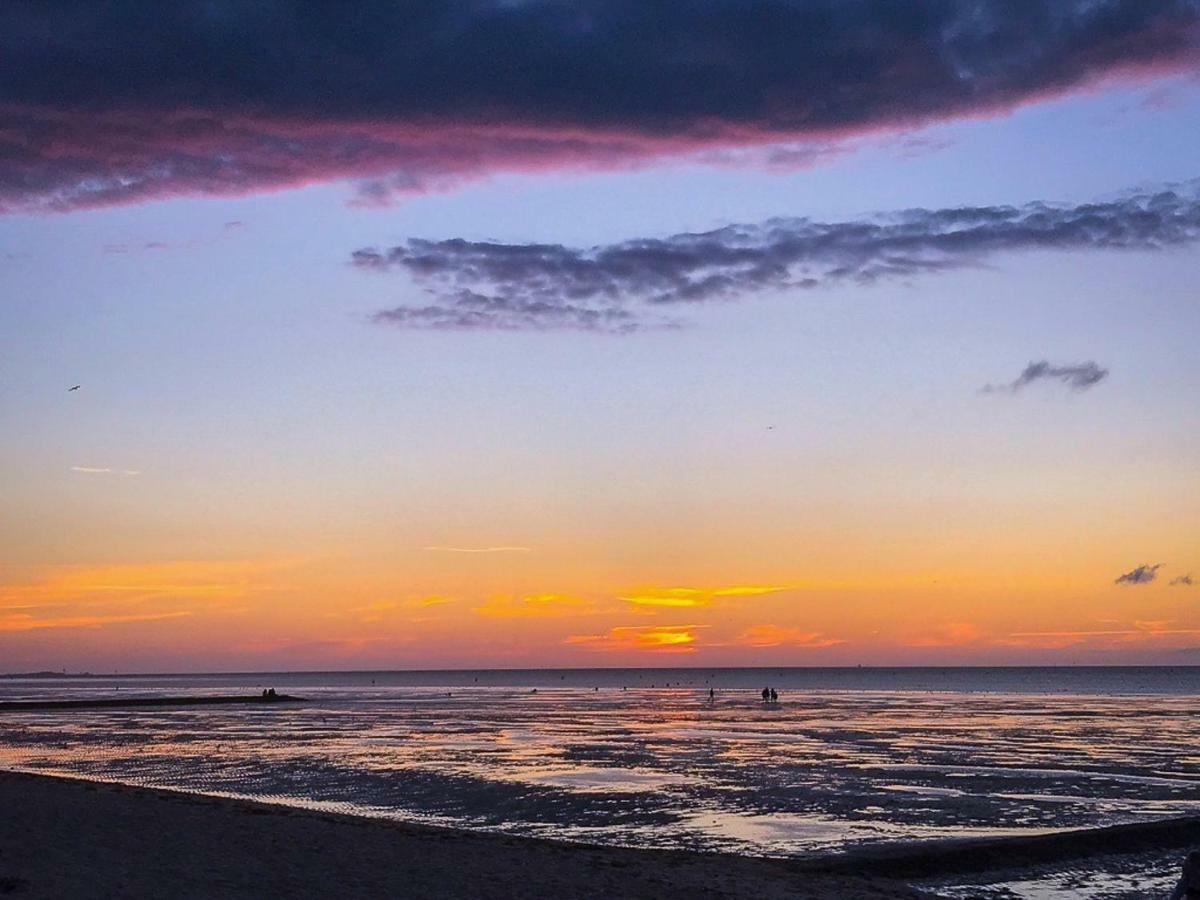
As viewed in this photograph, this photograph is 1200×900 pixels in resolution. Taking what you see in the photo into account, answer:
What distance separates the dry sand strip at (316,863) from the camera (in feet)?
→ 56.6

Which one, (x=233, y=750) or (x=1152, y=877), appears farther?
(x=233, y=750)

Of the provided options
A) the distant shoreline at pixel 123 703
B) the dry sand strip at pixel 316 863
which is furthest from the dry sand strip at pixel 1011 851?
the distant shoreline at pixel 123 703

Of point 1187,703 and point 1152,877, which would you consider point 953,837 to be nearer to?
point 1152,877

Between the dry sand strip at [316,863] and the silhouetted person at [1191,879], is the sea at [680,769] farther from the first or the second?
the silhouetted person at [1191,879]

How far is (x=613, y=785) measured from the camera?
1513 inches

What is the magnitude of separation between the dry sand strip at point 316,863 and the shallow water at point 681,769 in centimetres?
475

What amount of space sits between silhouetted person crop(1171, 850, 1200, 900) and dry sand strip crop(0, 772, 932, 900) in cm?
556

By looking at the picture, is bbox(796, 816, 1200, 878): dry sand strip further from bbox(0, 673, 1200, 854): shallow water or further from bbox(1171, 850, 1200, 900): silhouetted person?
bbox(1171, 850, 1200, 900): silhouetted person

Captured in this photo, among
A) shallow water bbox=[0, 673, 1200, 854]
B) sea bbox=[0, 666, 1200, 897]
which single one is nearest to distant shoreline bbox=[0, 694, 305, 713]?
sea bbox=[0, 666, 1200, 897]

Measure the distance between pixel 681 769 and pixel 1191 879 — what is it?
98.0 feet

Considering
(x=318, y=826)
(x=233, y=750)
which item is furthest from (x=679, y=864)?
(x=233, y=750)

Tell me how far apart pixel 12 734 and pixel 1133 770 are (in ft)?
185

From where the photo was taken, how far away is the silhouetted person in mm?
15477

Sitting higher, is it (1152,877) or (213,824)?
(213,824)
